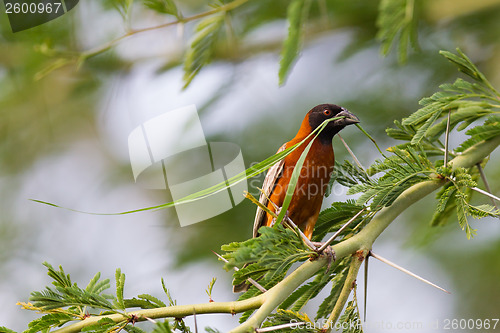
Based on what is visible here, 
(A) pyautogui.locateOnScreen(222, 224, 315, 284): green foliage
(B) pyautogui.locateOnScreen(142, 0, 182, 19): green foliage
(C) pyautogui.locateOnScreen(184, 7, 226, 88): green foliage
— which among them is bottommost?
(A) pyautogui.locateOnScreen(222, 224, 315, 284): green foliage

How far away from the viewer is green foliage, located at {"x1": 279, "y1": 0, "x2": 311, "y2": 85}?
7.26 ft

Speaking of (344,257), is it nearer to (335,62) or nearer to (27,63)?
(335,62)

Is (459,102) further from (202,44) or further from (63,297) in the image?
(63,297)

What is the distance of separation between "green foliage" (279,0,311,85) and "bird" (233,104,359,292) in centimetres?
73

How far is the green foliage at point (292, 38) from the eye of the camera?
87.1 inches

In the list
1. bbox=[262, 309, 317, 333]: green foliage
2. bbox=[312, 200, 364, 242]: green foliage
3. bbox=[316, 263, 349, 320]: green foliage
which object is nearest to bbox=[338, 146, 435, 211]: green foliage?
bbox=[312, 200, 364, 242]: green foliage

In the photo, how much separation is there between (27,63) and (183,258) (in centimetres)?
205

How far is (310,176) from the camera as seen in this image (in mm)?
3084

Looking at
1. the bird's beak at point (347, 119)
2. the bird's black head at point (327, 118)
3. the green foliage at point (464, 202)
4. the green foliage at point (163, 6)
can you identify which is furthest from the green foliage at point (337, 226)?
the green foliage at point (163, 6)

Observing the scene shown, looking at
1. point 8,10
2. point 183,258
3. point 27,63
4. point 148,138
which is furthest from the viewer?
point 27,63

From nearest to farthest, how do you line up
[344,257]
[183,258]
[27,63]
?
[344,257], [183,258], [27,63]

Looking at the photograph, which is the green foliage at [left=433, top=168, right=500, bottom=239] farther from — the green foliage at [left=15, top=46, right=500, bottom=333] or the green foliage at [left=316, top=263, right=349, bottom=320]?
the green foliage at [left=316, top=263, right=349, bottom=320]

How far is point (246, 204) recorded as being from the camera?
155 inches

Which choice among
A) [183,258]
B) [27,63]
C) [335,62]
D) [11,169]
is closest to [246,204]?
[183,258]
